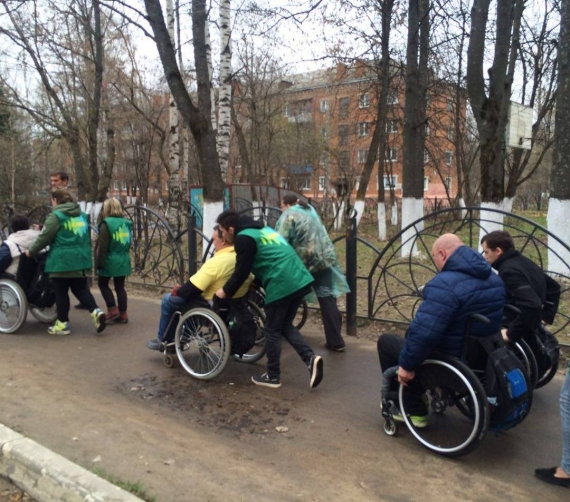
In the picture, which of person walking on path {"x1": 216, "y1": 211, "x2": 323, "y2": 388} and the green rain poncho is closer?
person walking on path {"x1": 216, "y1": 211, "x2": 323, "y2": 388}

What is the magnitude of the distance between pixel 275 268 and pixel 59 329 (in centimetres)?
293

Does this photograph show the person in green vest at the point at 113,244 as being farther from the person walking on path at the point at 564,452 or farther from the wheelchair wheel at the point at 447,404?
the person walking on path at the point at 564,452

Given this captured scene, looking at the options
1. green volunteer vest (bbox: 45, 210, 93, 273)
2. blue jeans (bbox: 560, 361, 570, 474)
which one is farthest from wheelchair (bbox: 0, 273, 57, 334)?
blue jeans (bbox: 560, 361, 570, 474)

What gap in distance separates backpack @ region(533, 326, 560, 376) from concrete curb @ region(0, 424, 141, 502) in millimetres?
2854

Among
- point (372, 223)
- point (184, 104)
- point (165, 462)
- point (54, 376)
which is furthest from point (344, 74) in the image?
point (165, 462)

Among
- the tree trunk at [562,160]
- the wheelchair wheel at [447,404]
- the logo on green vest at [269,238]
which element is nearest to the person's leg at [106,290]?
the logo on green vest at [269,238]

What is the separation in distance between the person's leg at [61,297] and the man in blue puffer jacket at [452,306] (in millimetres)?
3860

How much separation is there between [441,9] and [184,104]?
15.0 ft

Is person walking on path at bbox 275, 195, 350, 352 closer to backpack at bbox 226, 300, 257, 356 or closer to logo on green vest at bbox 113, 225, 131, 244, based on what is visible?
backpack at bbox 226, 300, 257, 356

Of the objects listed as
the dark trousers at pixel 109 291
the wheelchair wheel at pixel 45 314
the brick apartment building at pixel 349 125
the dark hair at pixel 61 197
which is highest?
the brick apartment building at pixel 349 125

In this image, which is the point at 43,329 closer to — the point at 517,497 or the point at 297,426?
the point at 297,426

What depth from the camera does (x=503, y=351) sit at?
9.73 ft

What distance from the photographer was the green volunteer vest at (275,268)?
3.94 metres

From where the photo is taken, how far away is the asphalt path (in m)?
2.77
